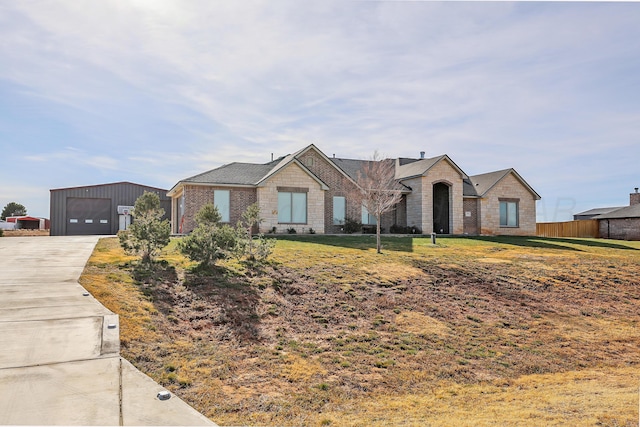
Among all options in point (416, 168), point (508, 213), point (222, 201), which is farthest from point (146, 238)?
point (508, 213)

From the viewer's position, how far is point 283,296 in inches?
429

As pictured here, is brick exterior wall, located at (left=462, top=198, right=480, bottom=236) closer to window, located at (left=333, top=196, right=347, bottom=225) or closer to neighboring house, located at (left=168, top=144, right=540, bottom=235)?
neighboring house, located at (left=168, top=144, right=540, bottom=235)

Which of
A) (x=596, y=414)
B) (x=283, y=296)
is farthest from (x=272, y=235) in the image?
(x=596, y=414)

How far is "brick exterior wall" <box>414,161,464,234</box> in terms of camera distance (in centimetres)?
2766

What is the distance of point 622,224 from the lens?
116 ft

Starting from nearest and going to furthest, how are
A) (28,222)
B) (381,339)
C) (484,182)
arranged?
1. (381,339)
2. (484,182)
3. (28,222)

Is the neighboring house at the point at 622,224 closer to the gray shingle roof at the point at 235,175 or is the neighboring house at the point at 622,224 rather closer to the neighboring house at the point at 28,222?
the gray shingle roof at the point at 235,175

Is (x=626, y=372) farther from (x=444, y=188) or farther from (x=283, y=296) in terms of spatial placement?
(x=444, y=188)

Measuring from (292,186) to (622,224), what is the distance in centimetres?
2865

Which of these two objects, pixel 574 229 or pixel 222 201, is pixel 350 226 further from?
pixel 574 229

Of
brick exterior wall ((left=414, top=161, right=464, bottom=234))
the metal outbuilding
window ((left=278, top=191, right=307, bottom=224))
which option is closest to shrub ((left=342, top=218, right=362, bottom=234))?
window ((left=278, top=191, right=307, bottom=224))

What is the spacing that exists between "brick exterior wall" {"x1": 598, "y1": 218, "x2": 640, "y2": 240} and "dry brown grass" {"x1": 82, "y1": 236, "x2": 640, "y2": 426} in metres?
23.1

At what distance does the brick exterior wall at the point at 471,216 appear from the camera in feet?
98.9

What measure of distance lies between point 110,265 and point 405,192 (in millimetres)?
20558
